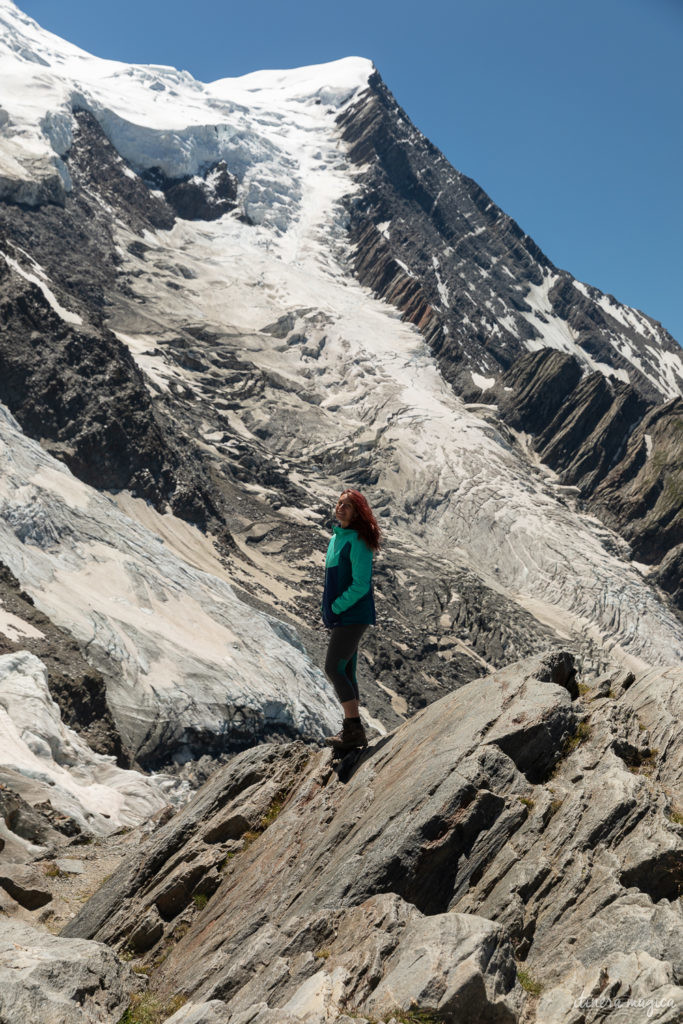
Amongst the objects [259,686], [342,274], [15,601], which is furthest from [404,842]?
[342,274]

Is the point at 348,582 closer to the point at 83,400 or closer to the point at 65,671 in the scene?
the point at 65,671

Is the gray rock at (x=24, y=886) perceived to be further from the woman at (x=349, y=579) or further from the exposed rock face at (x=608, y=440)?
the exposed rock face at (x=608, y=440)

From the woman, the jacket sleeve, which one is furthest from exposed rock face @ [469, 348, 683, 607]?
the jacket sleeve

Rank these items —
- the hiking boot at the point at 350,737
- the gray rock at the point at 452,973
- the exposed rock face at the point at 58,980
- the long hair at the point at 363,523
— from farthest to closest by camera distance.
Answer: the hiking boot at the point at 350,737
the long hair at the point at 363,523
the exposed rock face at the point at 58,980
the gray rock at the point at 452,973

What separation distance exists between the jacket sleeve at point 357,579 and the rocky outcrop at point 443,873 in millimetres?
2034

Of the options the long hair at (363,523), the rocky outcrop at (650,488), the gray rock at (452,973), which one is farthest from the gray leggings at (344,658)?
the rocky outcrop at (650,488)

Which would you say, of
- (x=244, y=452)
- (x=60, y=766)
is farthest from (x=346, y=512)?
(x=244, y=452)

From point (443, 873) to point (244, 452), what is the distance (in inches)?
4556

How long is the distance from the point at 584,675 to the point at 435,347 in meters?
95.6

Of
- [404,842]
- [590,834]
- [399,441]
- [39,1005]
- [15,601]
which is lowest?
[15,601]

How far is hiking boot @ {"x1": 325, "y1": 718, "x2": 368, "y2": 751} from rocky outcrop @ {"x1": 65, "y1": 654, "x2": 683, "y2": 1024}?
287 millimetres

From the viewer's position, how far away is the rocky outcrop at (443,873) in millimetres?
7336

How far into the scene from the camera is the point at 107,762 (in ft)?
75.3

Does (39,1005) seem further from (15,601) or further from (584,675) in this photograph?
(584,675)
